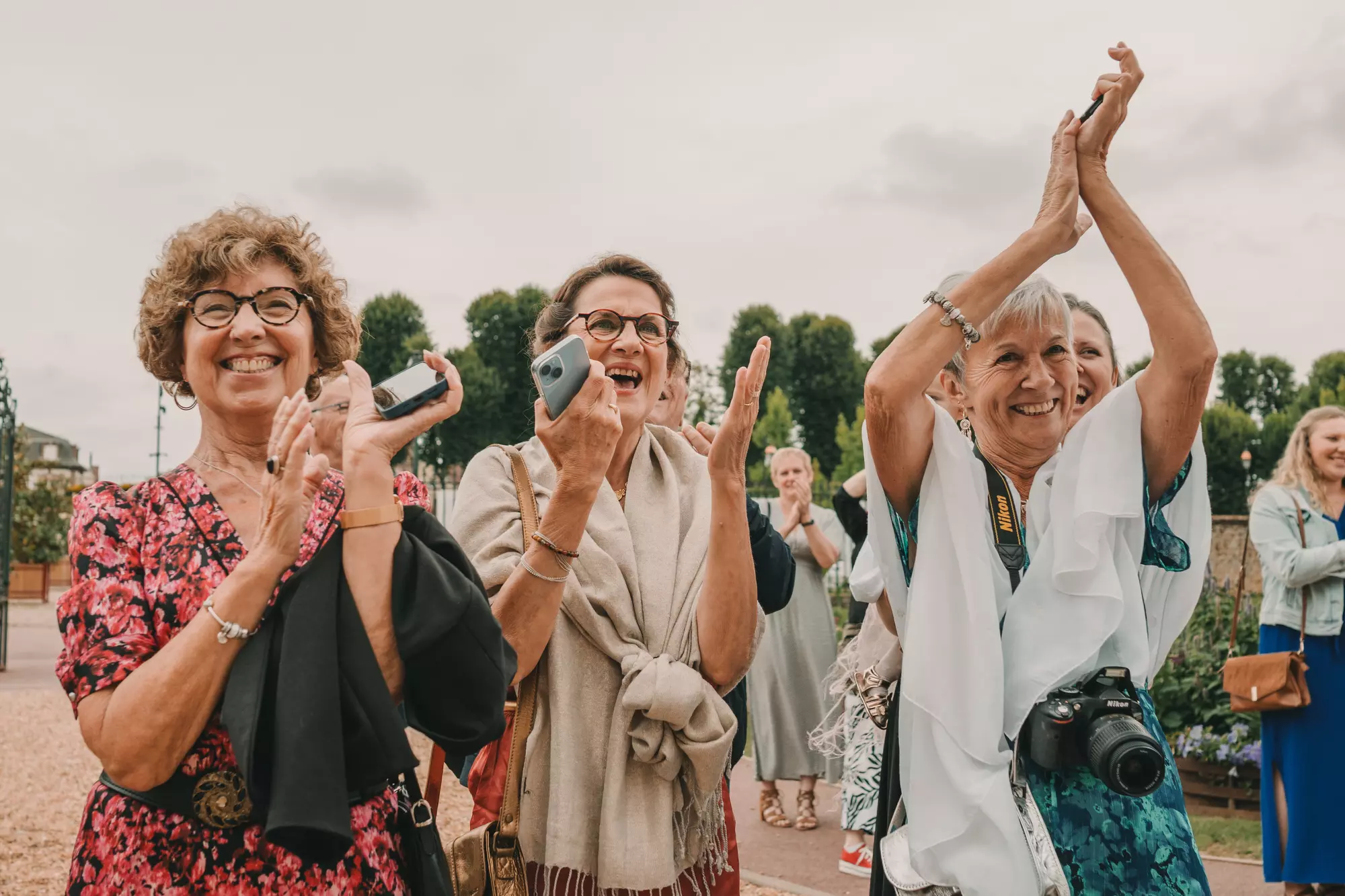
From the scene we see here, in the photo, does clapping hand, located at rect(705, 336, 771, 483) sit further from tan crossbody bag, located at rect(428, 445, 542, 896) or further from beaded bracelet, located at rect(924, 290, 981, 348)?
tan crossbody bag, located at rect(428, 445, 542, 896)

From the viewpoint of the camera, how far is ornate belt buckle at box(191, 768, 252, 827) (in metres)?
1.78

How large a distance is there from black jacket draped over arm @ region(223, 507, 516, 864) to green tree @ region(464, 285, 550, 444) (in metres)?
32.5

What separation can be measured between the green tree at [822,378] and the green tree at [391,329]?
16092 millimetres

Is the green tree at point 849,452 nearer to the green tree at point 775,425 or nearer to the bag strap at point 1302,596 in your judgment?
the green tree at point 775,425

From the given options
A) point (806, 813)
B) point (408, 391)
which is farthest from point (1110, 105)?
point (806, 813)

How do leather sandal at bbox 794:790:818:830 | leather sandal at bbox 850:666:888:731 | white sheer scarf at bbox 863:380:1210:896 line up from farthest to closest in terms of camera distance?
leather sandal at bbox 794:790:818:830 < leather sandal at bbox 850:666:888:731 < white sheer scarf at bbox 863:380:1210:896

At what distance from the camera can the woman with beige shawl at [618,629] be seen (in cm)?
226

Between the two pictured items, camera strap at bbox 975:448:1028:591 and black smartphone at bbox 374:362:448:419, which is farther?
camera strap at bbox 975:448:1028:591

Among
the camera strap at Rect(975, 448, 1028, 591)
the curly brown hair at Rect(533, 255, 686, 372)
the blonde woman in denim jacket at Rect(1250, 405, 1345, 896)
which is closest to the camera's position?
the camera strap at Rect(975, 448, 1028, 591)

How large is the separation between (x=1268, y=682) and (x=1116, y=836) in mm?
3611

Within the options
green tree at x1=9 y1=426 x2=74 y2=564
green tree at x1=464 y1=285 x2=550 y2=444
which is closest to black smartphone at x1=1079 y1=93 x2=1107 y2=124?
green tree at x1=9 y1=426 x2=74 y2=564

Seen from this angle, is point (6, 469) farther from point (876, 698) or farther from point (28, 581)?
point (28, 581)

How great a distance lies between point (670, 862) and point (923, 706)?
0.73 m

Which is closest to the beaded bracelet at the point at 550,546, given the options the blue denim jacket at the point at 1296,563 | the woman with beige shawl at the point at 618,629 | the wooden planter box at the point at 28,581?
the woman with beige shawl at the point at 618,629
